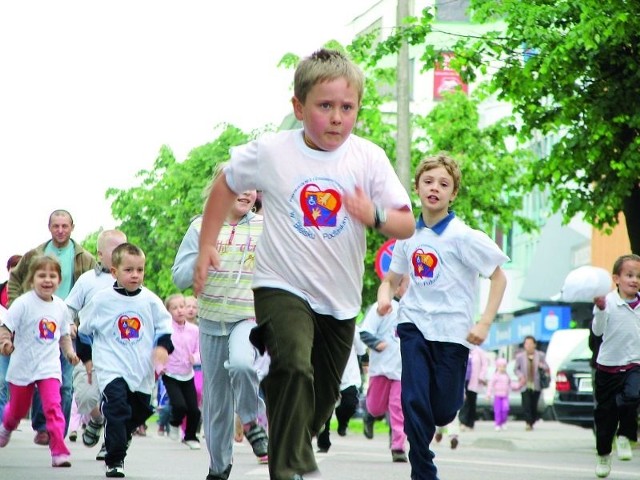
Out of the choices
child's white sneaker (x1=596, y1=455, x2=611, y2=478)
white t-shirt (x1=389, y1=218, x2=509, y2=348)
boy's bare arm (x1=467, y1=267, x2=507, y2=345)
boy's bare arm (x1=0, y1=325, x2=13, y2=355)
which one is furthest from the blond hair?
child's white sneaker (x1=596, y1=455, x2=611, y2=478)

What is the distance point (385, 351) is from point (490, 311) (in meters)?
7.45

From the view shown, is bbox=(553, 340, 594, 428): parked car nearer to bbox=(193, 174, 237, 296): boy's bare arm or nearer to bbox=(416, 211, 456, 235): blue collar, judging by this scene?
bbox=(416, 211, 456, 235): blue collar

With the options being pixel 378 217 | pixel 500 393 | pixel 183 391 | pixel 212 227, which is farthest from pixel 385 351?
pixel 500 393

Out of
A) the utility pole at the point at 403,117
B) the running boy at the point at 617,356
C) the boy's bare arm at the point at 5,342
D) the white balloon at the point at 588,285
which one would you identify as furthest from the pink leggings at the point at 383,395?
the utility pole at the point at 403,117

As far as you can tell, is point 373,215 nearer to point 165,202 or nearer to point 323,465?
point 323,465

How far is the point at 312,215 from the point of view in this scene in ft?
23.6

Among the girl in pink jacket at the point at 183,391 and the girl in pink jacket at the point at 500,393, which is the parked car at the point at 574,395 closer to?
the girl in pink jacket at the point at 183,391

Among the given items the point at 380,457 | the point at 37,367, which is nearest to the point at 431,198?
the point at 37,367

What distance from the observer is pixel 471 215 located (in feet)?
157

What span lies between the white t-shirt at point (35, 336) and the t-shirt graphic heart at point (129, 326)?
71.9 inches

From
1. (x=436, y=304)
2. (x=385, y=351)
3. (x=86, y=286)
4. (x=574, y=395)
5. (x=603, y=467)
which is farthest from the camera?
(x=574, y=395)

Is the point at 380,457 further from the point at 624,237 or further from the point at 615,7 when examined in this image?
the point at 624,237

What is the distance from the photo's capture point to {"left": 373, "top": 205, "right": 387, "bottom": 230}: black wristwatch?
695cm

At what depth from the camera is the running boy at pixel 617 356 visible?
13773 millimetres
